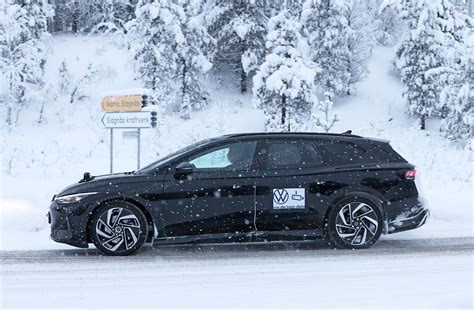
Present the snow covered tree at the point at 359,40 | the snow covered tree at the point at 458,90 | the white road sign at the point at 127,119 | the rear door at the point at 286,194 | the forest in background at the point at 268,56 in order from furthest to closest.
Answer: the snow covered tree at the point at 359,40 → the forest in background at the point at 268,56 → the snow covered tree at the point at 458,90 → the white road sign at the point at 127,119 → the rear door at the point at 286,194

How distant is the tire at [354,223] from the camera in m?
8.15

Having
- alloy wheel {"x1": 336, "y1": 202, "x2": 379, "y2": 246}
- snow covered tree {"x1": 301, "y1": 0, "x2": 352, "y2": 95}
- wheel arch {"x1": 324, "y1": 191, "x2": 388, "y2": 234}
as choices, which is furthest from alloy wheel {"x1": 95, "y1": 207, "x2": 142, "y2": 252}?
snow covered tree {"x1": 301, "y1": 0, "x2": 352, "y2": 95}

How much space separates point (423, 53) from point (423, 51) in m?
0.28

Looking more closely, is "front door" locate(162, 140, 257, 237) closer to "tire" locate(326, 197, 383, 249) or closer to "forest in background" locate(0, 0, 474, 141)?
"tire" locate(326, 197, 383, 249)

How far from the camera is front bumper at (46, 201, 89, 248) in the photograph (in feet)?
25.5

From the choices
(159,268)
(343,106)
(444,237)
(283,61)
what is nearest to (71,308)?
(159,268)

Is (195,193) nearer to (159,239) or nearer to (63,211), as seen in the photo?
(159,239)

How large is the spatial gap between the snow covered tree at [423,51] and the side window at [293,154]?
99.4 feet

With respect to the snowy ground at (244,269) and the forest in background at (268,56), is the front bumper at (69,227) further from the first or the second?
the forest in background at (268,56)

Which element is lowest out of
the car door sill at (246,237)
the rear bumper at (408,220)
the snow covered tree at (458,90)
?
the car door sill at (246,237)

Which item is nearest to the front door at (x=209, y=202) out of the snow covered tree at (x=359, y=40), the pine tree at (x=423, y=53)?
the pine tree at (x=423, y=53)

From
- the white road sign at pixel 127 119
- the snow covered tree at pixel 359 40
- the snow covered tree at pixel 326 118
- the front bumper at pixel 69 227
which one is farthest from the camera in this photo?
the snow covered tree at pixel 359 40

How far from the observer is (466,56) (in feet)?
109

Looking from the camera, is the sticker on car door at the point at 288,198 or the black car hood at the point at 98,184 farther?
the sticker on car door at the point at 288,198
